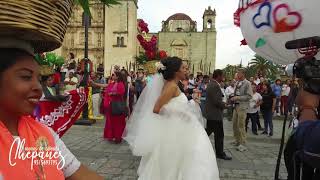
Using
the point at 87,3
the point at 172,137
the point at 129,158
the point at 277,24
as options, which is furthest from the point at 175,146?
the point at 87,3

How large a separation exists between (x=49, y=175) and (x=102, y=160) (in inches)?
235

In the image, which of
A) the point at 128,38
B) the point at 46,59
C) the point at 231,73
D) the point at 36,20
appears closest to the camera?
the point at 36,20

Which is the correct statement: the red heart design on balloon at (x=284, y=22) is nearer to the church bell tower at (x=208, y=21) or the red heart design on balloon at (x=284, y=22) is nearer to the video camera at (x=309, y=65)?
the video camera at (x=309, y=65)

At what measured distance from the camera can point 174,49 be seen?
75.8 metres

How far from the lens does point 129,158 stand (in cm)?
790

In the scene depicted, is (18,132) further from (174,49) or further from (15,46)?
(174,49)

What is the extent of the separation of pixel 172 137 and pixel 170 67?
39.5 inches

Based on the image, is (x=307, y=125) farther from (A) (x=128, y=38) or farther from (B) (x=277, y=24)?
(A) (x=128, y=38)

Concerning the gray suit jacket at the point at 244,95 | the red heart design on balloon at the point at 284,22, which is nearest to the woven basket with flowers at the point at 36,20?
the red heart design on balloon at the point at 284,22

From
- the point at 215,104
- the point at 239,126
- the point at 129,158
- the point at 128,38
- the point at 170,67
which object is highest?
the point at 128,38

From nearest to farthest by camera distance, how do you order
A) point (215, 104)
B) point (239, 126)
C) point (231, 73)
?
point (215, 104)
point (239, 126)
point (231, 73)

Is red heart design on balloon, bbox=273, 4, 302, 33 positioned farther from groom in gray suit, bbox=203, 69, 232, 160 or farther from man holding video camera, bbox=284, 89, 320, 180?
groom in gray suit, bbox=203, 69, 232, 160

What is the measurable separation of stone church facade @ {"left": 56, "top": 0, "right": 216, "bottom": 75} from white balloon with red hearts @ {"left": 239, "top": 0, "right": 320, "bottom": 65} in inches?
1504

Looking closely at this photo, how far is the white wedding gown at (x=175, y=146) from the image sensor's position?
5.28 meters
